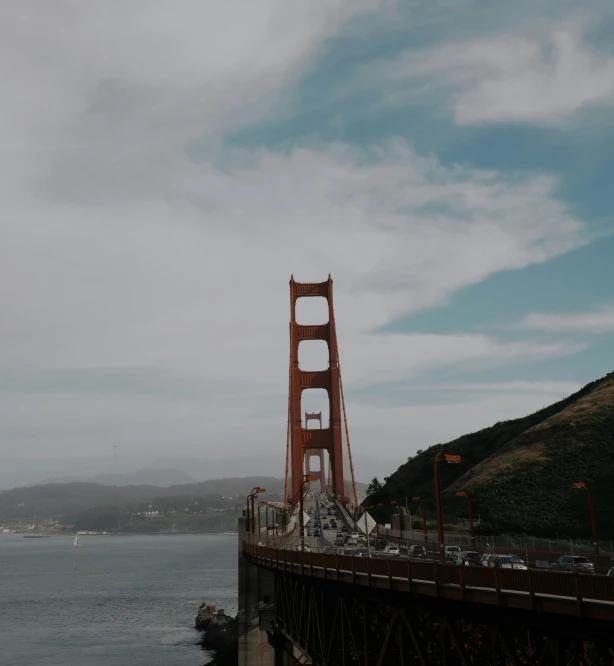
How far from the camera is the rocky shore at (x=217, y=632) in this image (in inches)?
2411

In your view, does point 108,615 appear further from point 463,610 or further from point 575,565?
point 463,610

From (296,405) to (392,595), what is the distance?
277 feet

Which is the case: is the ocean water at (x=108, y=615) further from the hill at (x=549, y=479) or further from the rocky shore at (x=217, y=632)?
the hill at (x=549, y=479)

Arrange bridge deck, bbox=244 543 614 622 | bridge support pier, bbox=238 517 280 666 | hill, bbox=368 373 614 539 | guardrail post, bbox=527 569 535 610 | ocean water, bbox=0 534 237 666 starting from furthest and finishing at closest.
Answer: ocean water, bbox=0 534 237 666, hill, bbox=368 373 614 539, bridge support pier, bbox=238 517 280 666, guardrail post, bbox=527 569 535 610, bridge deck, bbox=244 543 614 622

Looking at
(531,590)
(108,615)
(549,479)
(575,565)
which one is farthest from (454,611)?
(108,615)

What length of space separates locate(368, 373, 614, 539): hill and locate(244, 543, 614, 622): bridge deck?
40.6 metres

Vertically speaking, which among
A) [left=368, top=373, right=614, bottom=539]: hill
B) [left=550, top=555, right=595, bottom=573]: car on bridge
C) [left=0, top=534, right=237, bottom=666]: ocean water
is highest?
[left=368, top=373, right=614, bottom=539]: hill

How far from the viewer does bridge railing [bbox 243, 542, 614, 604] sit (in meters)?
16.2

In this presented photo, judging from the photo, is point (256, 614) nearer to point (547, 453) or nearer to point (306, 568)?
point (306, 568)

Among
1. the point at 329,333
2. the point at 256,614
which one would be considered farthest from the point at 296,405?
the point at 256,614

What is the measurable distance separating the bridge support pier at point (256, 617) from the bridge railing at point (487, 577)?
2127cm

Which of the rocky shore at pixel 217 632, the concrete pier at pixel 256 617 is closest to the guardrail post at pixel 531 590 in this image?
the concrete pier at pixel 256 617

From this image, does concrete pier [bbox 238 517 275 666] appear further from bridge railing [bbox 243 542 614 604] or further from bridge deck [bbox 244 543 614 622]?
bridge deck [bbox 244 543 614 622]

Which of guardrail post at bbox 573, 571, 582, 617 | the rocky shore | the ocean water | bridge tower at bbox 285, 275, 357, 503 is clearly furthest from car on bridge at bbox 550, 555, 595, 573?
bridge tower at bbox 285, 275, 357, 503
